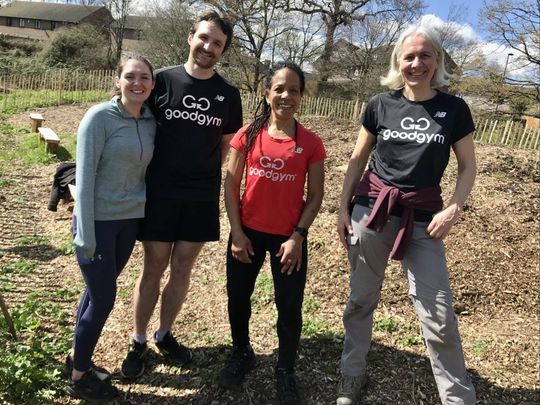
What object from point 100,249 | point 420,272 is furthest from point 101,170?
point 420,272

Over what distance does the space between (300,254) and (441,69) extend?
4.12ft

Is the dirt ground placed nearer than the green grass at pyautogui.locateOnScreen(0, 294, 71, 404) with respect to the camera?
No

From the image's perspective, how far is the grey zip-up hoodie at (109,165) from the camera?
240 centimetres

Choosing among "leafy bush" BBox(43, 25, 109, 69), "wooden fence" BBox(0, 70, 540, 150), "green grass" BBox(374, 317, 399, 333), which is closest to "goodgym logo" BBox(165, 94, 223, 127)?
"green grass" BBox(374, 317, 399, 333)

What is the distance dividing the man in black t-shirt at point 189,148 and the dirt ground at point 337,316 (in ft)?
2.63

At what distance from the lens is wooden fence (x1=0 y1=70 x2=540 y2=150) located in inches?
507

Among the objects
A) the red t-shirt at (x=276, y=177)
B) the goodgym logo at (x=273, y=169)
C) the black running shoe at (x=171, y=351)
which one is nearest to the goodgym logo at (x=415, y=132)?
the red t-shirt at (x=276, y=177)

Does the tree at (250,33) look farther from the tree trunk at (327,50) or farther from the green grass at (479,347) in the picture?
the green grass at (479,347)

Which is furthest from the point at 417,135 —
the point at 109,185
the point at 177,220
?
the point at 109,185

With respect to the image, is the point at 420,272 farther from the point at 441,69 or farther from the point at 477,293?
the point at 477,293

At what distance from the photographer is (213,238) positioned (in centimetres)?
292

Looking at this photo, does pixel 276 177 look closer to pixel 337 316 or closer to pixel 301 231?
pixel 301 231

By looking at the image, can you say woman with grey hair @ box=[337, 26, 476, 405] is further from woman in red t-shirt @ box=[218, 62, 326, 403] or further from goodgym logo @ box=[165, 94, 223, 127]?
goodgym logo @ box=[165, 94, 223, 127]

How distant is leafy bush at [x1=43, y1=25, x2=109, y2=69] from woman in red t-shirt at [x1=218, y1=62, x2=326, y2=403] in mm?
36091
